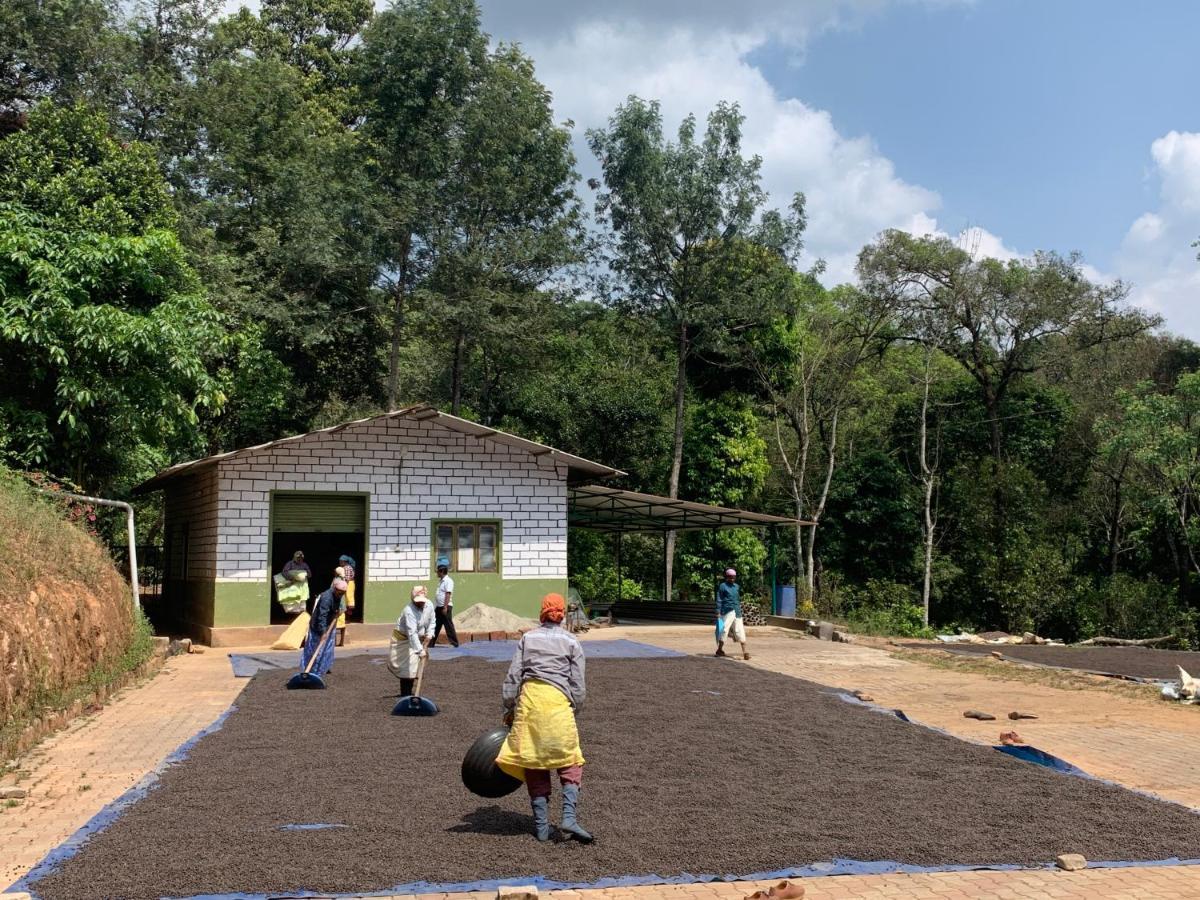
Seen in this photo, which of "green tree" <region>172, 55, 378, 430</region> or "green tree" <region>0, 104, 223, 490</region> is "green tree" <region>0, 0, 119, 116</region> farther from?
"green tree" <region>0, 104, 223, 490</region>

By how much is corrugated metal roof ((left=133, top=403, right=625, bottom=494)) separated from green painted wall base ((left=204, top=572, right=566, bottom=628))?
2343 mm

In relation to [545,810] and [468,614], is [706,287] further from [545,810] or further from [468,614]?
[545,810]

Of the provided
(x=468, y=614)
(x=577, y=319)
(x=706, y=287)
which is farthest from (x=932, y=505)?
(x=468, y=614)

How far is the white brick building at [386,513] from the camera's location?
66.1 feet

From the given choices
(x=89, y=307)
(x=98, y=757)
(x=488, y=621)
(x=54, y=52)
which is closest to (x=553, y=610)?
(x=98, y=757)

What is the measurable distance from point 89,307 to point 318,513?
5.48 meters

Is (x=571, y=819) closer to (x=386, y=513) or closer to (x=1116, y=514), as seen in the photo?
(x=386, y=513)

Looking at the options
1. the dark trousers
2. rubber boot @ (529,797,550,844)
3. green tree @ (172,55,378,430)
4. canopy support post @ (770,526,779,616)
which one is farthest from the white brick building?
rubber boot @ (529,797,550,844)

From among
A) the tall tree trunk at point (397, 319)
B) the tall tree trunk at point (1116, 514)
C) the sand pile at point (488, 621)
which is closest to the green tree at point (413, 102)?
the tall tree trunk at point (397, 319)

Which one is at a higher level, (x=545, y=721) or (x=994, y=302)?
(x=994, y=302)

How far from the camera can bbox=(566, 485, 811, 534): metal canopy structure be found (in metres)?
25.4

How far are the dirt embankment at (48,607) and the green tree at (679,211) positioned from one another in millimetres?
22373

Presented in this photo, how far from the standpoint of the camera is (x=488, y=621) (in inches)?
797

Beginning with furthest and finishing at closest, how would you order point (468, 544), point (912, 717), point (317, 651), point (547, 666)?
1. point (468, 544)
2. point (317, 651)
3. point (912, 717)
4. point (547, 666)
